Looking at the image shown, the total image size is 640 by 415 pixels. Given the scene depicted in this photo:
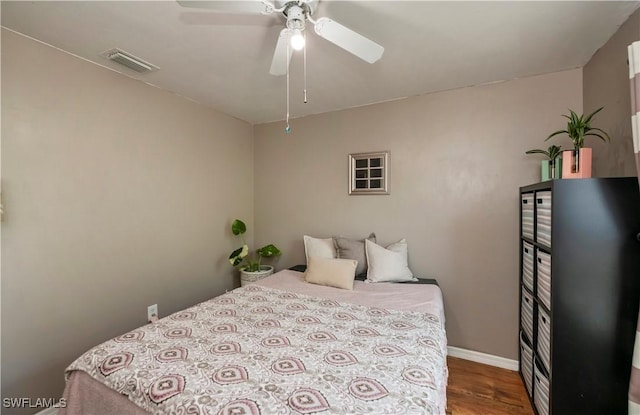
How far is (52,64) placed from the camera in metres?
1.83

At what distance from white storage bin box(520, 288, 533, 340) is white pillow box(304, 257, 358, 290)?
1.31m

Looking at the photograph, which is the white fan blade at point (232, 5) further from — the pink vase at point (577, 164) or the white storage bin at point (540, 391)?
the white storage bin at point (540, 391)

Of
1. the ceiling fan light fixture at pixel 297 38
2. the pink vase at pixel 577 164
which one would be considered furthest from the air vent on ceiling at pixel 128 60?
the pink vase at pixel 577 164

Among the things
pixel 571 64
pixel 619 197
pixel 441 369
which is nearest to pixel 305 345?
pixel 441 369

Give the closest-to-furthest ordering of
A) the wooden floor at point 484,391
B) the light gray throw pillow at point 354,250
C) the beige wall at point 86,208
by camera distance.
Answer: the beige wall at point 86,208
the wooden floor at point 484,391
the light gray throw pillow at point 354,250

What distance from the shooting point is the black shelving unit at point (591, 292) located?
135 cm

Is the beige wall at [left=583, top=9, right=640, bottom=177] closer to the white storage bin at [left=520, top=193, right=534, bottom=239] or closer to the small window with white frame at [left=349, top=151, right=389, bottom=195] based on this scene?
the white storage bin at [left=520, top=193, right=534, bottom=239]

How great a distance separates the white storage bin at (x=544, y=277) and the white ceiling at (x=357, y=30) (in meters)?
1.39

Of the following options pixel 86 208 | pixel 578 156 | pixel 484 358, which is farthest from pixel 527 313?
pixel 86 208

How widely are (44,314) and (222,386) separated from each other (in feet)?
5.40

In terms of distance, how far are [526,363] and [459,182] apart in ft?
4.99

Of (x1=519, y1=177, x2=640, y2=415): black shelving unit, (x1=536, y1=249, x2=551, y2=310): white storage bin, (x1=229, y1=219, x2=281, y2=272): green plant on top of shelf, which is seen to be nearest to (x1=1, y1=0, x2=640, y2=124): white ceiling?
(x1=519, y1=177, x2=640, y2=415): black shelving unit

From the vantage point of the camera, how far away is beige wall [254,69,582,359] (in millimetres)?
2307

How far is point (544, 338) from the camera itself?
167 centimetres
